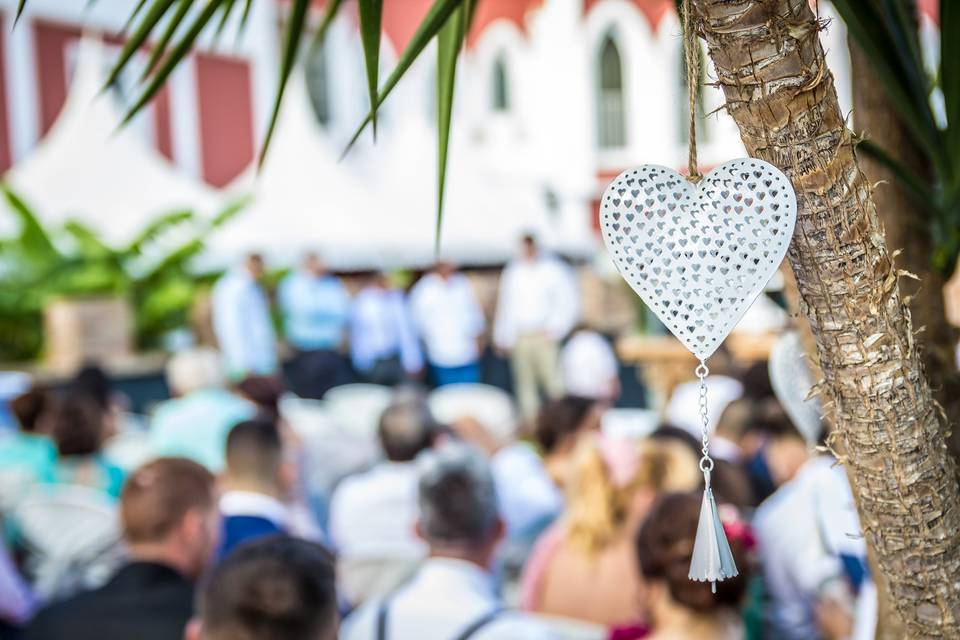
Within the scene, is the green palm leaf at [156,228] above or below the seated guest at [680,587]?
above

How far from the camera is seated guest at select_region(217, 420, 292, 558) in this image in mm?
3529

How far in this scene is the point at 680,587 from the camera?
226 cm

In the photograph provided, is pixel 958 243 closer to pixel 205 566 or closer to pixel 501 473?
pixel 205 566

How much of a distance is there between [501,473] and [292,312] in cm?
622

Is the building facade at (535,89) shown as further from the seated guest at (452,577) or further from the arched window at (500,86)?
the seated guest at (452,577)

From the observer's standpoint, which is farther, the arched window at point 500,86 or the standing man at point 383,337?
the arched window at point 500,86

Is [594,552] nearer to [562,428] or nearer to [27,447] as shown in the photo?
[562,428]

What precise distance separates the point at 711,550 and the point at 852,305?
260 millimetres

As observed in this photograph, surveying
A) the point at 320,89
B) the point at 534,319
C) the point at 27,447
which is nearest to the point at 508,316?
the point at 534,319

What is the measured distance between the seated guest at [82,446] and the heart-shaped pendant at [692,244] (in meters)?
3.52

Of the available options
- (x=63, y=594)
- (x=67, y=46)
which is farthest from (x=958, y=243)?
(x=67, y=46)

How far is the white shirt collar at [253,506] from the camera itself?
141 inches

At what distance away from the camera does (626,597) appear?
3.14 metres

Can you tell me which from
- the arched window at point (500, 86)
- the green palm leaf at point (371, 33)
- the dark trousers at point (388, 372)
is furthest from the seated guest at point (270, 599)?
the arched window at point (500, 86)
